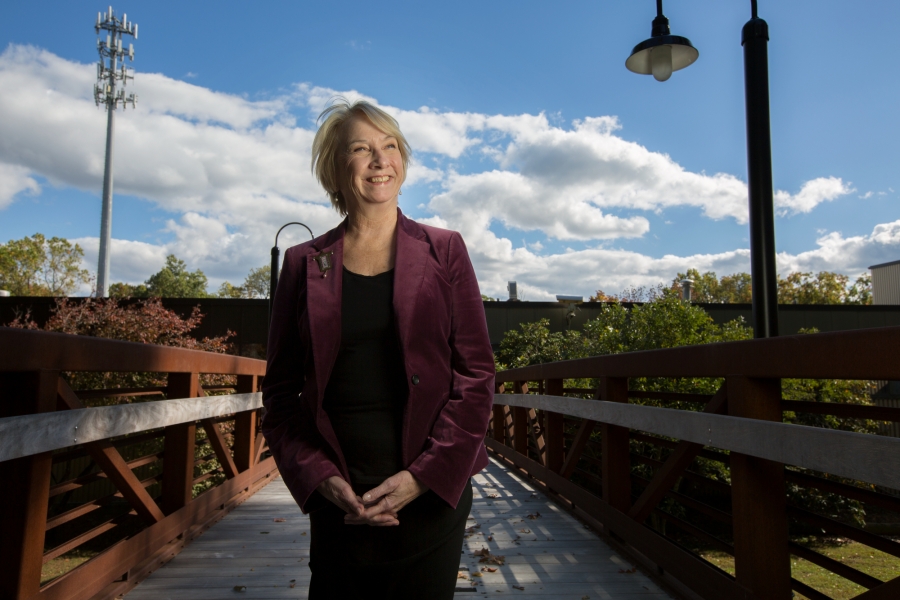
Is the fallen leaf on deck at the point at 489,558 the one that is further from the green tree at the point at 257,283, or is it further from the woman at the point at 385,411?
the green tree at the point at 257,283

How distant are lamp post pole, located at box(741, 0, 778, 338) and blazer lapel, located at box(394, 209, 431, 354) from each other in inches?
116

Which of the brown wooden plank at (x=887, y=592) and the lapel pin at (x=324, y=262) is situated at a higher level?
the lapel pin at (x=324, y=262)

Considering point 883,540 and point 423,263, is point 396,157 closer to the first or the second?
point 423,263

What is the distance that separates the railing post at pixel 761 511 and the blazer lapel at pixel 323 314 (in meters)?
1.53

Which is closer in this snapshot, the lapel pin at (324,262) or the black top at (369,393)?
the black top at (369,393)

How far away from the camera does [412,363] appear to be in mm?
1488

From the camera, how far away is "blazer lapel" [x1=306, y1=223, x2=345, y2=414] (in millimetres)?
1501

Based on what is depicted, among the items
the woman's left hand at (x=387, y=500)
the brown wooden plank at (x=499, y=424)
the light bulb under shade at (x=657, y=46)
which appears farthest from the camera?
the brown wooden plank at (x=499, y=424)

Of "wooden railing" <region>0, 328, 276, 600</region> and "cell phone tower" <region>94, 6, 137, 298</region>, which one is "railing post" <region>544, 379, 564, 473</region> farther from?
"cell phone tower" <region>94, 6, 137, 298</region>

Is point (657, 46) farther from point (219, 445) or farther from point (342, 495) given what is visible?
point (342, 495)

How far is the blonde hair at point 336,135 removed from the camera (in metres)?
1.71

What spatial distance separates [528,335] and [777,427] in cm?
1473

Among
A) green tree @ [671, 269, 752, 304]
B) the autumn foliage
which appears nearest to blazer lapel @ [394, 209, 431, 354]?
the autumn foliage

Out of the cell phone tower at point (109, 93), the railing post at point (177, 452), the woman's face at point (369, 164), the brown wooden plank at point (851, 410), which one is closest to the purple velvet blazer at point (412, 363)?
the woman's face at point (369, 164)
